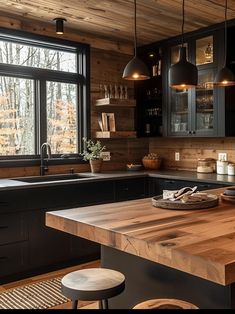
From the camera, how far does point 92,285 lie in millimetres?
1800

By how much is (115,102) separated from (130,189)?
110cm

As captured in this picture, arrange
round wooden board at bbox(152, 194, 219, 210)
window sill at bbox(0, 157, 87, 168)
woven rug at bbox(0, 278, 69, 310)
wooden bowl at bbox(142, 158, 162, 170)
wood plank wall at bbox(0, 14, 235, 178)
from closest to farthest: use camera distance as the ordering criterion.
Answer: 1. round wooden board at bbox(152, 194, 219, 210)
2. woven rug at bbox(0, 278, 69, 310)
3. window sill at bbox(0, 157, 87, 168)
4. wood plank wall at bbox(0, 14, 235, 178)
5. wooden bowl at bbox(142, 158, 162, 170)

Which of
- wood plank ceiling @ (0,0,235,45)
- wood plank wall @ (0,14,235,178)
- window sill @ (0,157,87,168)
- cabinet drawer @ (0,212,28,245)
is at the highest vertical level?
wood plank ceiling @ (0,0,235,45)

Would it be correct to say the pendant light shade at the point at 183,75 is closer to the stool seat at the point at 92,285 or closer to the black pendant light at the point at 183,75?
the black pendant light at the point at 183,75

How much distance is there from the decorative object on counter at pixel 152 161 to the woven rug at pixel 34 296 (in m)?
2.14

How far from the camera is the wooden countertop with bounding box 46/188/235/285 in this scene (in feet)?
4.55

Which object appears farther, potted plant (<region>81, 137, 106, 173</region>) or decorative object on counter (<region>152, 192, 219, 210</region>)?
potted plant (<region>81, 137, 106, 173</region>)

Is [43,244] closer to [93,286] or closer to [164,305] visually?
[93,286]

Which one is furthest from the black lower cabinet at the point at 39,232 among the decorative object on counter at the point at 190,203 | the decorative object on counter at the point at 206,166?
the decorative object on counter at the point at 190,203

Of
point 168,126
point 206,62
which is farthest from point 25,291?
Result: point 206,62

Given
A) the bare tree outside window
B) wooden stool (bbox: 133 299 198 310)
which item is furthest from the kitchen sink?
wooden stool (bbox: 133 299 198 310)

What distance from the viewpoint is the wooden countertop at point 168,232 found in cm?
139

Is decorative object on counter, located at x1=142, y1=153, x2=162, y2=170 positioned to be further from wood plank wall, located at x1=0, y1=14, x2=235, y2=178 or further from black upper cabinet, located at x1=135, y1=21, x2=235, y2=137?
black upper cabinet, located at x1=135, y1=21, x2=235, y2=137

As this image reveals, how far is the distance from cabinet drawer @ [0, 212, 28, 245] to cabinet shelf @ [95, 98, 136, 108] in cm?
182
